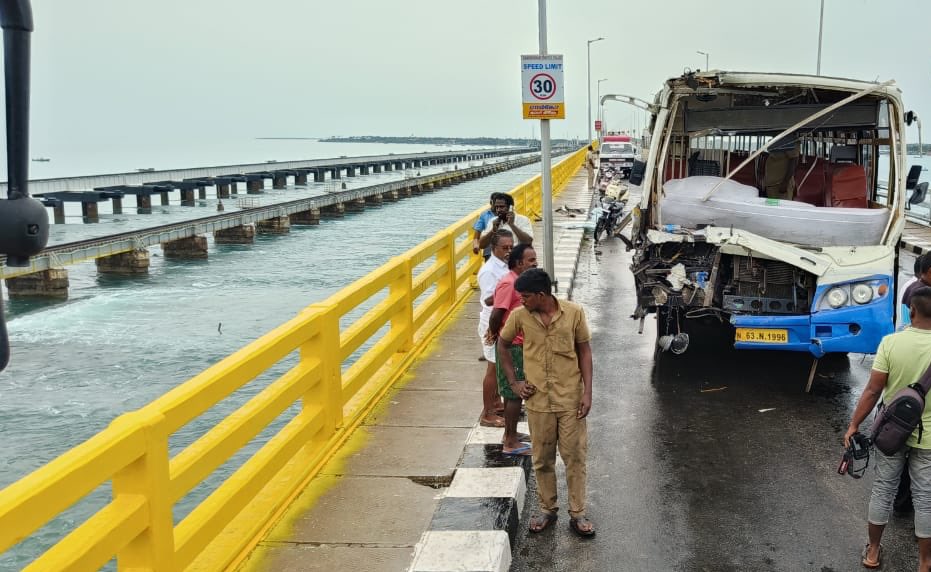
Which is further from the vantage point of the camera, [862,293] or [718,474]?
[862,293]

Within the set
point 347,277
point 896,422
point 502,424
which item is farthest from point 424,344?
point 347,277

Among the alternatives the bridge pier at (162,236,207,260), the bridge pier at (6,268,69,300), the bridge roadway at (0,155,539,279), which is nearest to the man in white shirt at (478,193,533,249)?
the bridge roadway at (0,155,539,279)

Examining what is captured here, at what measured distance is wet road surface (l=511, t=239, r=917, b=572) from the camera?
4.94 metres

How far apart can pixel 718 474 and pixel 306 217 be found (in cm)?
4511

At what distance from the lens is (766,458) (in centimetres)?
649

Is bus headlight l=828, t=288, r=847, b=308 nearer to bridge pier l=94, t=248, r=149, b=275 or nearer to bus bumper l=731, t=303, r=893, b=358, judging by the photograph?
bus bumper l=731, t=303, r=893, b=358

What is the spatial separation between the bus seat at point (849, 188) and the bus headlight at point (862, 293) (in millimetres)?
2323

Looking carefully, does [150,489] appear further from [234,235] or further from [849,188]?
[234,235]

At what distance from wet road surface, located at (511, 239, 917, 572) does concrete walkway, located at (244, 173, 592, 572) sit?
322mm

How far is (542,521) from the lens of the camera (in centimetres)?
518

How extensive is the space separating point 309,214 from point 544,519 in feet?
150

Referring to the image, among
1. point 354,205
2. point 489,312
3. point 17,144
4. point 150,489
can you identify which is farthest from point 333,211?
point 17,144

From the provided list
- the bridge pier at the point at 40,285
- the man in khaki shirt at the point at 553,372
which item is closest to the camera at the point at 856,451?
the man in khaki shirt at the point at 553,372

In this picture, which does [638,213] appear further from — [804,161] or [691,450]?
[691,450]
